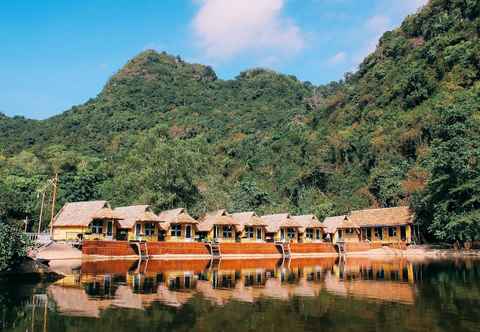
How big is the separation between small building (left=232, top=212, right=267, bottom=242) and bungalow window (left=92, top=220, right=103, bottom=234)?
1208 cm

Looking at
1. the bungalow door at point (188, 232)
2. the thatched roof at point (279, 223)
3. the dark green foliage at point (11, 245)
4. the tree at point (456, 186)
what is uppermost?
the tree at point (456, 186)

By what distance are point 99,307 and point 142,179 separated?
1345 inches

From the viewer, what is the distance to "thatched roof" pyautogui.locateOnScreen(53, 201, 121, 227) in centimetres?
3503

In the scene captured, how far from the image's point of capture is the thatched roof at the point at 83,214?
115 ft

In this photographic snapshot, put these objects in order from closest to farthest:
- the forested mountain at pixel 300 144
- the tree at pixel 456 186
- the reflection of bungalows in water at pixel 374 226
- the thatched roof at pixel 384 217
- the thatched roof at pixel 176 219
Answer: the tree at pixel 456 186, the thatched roof at pixel 176 219, the forested mountain at pixel 300 144, the thatched roof at pixel 384 217, the reflection of bungalows in water at pixel 374 226

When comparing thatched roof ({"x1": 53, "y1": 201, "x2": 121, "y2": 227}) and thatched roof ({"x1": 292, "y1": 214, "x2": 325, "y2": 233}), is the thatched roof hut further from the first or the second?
thatched roof ({"x1": 53, "y1": 201, "x2": 121, "y2": 227})

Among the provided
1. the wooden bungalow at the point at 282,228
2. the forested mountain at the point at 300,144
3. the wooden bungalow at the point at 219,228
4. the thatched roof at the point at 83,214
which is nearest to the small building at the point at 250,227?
the wooden bungalow at the point at 219,228

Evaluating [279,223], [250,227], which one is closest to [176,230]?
[250,227]

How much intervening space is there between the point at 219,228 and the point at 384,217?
17.9 metres

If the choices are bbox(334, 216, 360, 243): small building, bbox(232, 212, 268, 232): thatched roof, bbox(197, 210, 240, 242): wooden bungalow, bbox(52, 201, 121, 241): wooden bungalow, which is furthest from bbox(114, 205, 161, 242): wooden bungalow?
bbox(334, 216, 360, 243): small building

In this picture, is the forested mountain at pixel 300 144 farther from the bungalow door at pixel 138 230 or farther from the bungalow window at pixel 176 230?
the bungalow door at pixel 138 230

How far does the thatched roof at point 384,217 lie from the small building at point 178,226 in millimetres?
19711

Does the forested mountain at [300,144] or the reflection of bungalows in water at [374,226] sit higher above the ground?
the forested mountain at [300,144]

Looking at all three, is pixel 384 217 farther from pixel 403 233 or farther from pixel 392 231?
pixel 403 233
